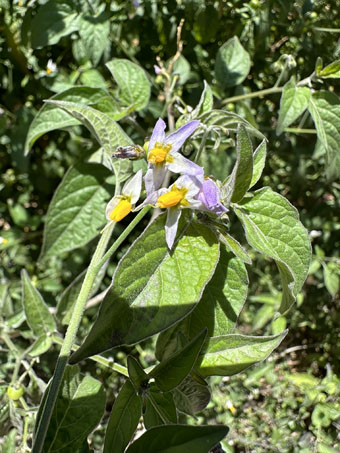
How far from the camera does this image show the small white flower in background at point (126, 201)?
76 centimetres

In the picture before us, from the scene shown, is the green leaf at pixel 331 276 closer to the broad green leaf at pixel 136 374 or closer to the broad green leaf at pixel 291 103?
the broad green leaf at pixel 291 103

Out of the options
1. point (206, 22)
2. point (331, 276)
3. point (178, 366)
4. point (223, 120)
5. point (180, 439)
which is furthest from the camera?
point (331, 276)

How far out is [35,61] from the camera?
1.65 metres

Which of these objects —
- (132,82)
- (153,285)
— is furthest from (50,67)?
(153,285)

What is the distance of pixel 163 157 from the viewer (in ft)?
2.45

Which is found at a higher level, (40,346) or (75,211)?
(75,211)

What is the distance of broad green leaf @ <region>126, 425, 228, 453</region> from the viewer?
587 millimetres

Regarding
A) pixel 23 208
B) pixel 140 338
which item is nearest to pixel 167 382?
pixel 140 338

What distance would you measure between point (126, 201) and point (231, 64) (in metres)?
0.80

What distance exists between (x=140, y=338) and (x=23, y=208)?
1263 mm

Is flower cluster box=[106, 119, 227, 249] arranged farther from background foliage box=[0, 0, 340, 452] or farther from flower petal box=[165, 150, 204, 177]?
background foliage box=[0, 0, 340, 452]

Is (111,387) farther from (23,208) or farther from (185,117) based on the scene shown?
(185,117)

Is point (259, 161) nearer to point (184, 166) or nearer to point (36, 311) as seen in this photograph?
point (184, 166)

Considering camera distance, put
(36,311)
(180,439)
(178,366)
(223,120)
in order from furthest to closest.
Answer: (36,311), (223,120), (178,366), (180,439)
